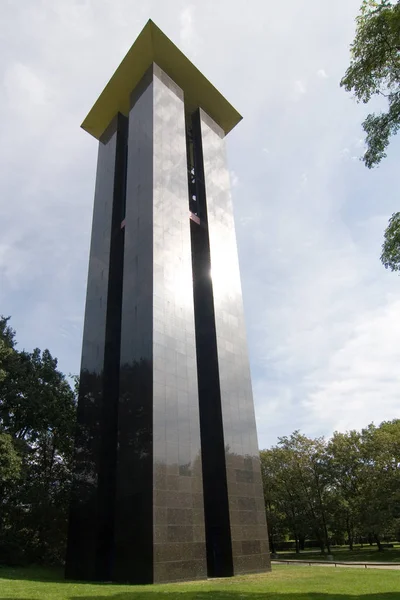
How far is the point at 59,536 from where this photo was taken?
27172 millimetres

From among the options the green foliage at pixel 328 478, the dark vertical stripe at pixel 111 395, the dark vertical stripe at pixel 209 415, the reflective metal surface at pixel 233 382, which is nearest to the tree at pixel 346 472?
the green foliage at pixel 328 478

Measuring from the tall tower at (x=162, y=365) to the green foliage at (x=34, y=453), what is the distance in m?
4.67

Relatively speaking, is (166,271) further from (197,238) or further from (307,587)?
(307,587)

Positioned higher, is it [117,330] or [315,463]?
[117,330]

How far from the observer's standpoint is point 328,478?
45.9 m

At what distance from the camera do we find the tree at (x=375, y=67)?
13.2 meters

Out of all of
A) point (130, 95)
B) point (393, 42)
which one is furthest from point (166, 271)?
point (130, 95)

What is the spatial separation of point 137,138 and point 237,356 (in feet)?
53.2

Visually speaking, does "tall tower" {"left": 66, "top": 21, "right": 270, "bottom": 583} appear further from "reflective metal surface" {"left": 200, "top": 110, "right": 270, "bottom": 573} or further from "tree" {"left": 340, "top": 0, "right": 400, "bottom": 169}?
"tree" {"left": 340, "top": 0, "right": 400, "bottom": 169}

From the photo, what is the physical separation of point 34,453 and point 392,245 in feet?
94.7

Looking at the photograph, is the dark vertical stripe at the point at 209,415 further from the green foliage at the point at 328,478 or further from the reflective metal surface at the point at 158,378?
the green foliage at the point at 328,478

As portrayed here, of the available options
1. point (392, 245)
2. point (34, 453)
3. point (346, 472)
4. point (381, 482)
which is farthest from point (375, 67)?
point (346, 472)

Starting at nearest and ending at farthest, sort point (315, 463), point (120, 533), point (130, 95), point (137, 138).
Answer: point (120, 533)
point (137, 138)
point (130, 95)
point (315, 463)

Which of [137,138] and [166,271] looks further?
[137,138]
